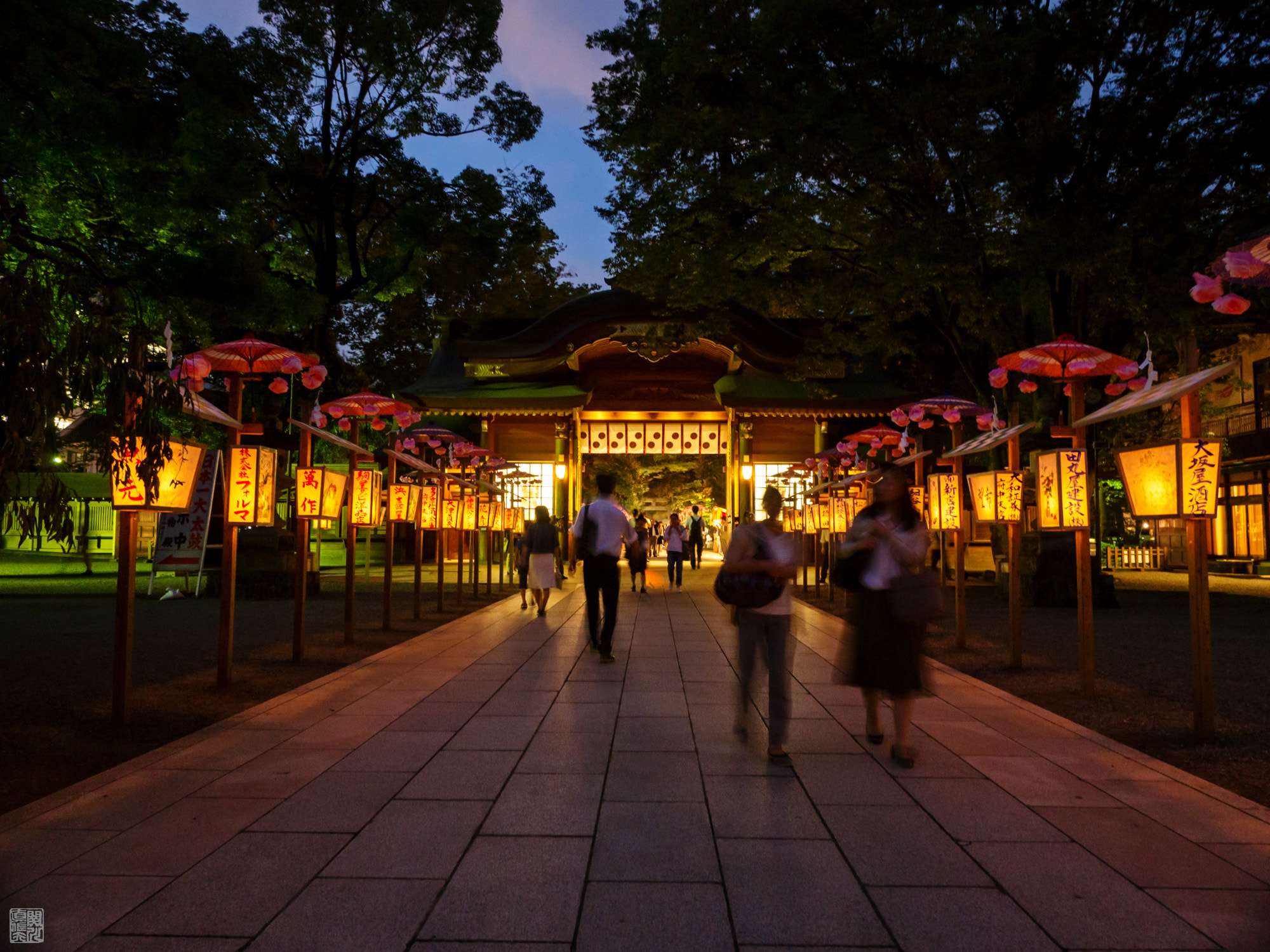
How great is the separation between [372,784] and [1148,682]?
21.9 feet

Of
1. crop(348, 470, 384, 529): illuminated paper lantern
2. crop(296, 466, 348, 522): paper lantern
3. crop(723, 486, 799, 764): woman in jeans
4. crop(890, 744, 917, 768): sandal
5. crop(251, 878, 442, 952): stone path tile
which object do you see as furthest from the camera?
crop(348, 470, 384, 529): illuminated paper lantern

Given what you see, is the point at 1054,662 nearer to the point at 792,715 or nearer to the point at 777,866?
the point at 792,715

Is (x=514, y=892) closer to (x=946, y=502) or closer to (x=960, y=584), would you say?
(x=960, y=584)

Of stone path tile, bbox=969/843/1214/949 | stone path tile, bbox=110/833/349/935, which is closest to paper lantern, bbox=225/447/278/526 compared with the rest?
stone path tile, bbox=110/833/349/935

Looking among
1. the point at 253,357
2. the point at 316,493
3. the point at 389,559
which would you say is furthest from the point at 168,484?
the point at 389,559

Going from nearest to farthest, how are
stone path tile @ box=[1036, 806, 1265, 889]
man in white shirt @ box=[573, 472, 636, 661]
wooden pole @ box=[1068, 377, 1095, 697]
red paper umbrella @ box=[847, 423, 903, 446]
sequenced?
1. stone path tile @ box=[1036, 806, 1265, 889]
2. wooden pole @ box=[1068, 377, 1095, 697]
3. man in white shirt @ box=[573, 472, 636, 661]
4. red paper umbrella @ box=[847, 423, 903, 446]

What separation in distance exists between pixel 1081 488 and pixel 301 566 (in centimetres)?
743

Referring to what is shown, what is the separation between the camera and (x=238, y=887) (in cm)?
318

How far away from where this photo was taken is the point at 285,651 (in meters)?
9.06

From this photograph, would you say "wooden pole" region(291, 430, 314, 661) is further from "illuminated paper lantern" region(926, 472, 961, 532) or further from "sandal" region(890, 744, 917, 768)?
"illuminated paper lantern" region(926, 472, 961, 532)

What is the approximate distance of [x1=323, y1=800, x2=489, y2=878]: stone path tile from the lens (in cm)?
335

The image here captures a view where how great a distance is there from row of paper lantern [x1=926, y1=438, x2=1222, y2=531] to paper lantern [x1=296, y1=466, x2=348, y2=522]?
22.8 ft

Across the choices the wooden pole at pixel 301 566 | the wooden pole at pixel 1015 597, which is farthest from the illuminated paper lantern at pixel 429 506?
the wooden pole at pixel 1015 597

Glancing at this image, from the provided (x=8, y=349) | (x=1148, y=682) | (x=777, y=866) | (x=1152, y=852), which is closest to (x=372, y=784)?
(x=777, y=866)
